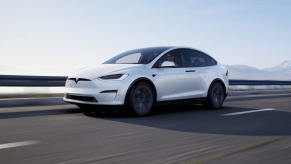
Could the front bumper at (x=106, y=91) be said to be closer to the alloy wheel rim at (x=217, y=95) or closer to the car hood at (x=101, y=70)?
the car hood at (x=101, y=70)

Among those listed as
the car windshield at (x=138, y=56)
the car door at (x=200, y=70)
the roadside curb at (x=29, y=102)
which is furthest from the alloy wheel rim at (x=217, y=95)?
the roadside curb at (x=29, y=102)

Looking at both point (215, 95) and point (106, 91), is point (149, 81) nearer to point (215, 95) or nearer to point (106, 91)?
point (106, 91)

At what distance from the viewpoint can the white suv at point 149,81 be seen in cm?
612

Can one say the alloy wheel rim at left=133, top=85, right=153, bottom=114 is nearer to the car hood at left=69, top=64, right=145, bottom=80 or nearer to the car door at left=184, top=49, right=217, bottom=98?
the car hood at left=69, top=64, right=145, bottom=80

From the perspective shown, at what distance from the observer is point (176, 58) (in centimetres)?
748

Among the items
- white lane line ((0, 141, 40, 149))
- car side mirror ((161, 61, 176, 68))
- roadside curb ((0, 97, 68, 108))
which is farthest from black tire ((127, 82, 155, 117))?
roadside curb ((0, 97, 68, 108))

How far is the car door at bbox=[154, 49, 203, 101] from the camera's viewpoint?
6859 mm

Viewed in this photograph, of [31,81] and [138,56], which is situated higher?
[138,56]

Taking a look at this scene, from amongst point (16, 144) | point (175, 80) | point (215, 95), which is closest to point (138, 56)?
point (175, 80)

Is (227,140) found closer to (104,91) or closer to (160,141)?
(160,141)

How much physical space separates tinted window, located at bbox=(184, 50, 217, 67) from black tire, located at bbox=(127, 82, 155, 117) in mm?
1598

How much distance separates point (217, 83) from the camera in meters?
8.48

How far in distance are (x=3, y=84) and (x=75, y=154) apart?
5.82 meters

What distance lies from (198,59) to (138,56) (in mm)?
1688
